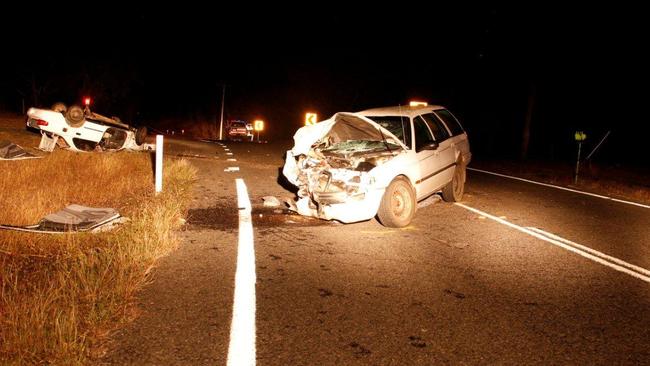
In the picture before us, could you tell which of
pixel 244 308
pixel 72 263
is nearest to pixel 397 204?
pixel 244 308

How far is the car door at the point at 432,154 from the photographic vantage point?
25.3ft

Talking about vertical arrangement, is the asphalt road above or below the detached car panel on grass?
below

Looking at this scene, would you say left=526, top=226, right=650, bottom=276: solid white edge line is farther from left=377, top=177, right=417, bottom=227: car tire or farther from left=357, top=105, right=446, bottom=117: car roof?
left=357, top=105, right=446, bottom=117: car roof

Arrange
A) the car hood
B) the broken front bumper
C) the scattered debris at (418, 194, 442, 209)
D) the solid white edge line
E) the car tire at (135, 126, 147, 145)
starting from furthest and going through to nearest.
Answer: the car tire at (135, 126, 147, 145) → the scattered debris at (418, 194, 442, 209) → the car hood → the broken front bumper → the solid white edge line

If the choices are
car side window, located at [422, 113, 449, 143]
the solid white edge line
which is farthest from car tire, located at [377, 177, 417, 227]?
the solid white edge line

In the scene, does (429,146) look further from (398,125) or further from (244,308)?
(244,308)

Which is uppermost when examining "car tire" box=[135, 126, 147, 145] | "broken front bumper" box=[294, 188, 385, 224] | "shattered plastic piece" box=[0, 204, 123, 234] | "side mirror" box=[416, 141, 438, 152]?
"side mirror" box=[416, 141, 438, 152]

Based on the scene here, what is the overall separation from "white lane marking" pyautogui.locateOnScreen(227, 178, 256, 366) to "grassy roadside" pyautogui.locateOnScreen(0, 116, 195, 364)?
0.85 meters

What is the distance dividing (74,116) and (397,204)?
30.8 ft

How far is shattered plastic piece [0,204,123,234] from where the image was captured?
5781mm

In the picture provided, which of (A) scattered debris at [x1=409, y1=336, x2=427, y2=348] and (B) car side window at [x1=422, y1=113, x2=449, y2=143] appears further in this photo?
(B) car side window at [x1=422, y1=113, x2=449, y2=143]

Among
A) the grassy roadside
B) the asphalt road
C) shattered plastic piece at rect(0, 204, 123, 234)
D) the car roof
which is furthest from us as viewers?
the car roof

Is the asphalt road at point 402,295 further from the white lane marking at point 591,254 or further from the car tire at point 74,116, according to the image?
the car tire at point 74,116

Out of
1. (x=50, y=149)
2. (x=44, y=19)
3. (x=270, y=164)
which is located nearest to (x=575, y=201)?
(x=270, y=164)
